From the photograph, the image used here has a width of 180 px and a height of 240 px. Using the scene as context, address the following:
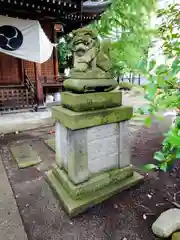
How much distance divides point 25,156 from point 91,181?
1771mm

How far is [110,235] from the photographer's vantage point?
6.27ft

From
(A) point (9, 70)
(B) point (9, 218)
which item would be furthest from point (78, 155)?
(A) point (9, 70)

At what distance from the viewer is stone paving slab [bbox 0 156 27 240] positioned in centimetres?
189

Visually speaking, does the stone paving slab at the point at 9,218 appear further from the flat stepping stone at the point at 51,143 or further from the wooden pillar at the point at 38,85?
the wooden pillar at the point at 38,85

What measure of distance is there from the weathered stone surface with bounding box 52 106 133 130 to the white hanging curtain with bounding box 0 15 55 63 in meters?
4.39

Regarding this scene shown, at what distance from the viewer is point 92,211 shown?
7.36 ft

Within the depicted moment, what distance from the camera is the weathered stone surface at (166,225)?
183cm

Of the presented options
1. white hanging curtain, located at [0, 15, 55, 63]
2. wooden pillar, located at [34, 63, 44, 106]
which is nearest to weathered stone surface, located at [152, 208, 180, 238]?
white hanging curtain, located at [0, 15, 55, 63]

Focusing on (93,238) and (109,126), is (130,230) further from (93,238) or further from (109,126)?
(109,126)

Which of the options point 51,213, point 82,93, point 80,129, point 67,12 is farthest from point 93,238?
point 67,12

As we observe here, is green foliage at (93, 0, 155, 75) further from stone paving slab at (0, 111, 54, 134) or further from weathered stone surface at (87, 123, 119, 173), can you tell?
stone paving slab at (0, 111, 54, 134)

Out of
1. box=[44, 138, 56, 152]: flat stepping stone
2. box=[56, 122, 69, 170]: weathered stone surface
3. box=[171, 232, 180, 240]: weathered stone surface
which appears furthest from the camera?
box=[44, 138, 56, 152]: flat stepping stone

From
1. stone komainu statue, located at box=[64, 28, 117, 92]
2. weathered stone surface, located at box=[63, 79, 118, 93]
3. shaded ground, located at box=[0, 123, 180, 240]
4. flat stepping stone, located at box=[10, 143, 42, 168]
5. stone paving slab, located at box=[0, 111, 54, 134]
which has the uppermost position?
stone komainu statue, located at box=[64, 28, 117, 92]

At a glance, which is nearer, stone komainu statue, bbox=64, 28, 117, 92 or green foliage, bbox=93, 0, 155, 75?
green foliage, bbox=93, 0, 155, 75
